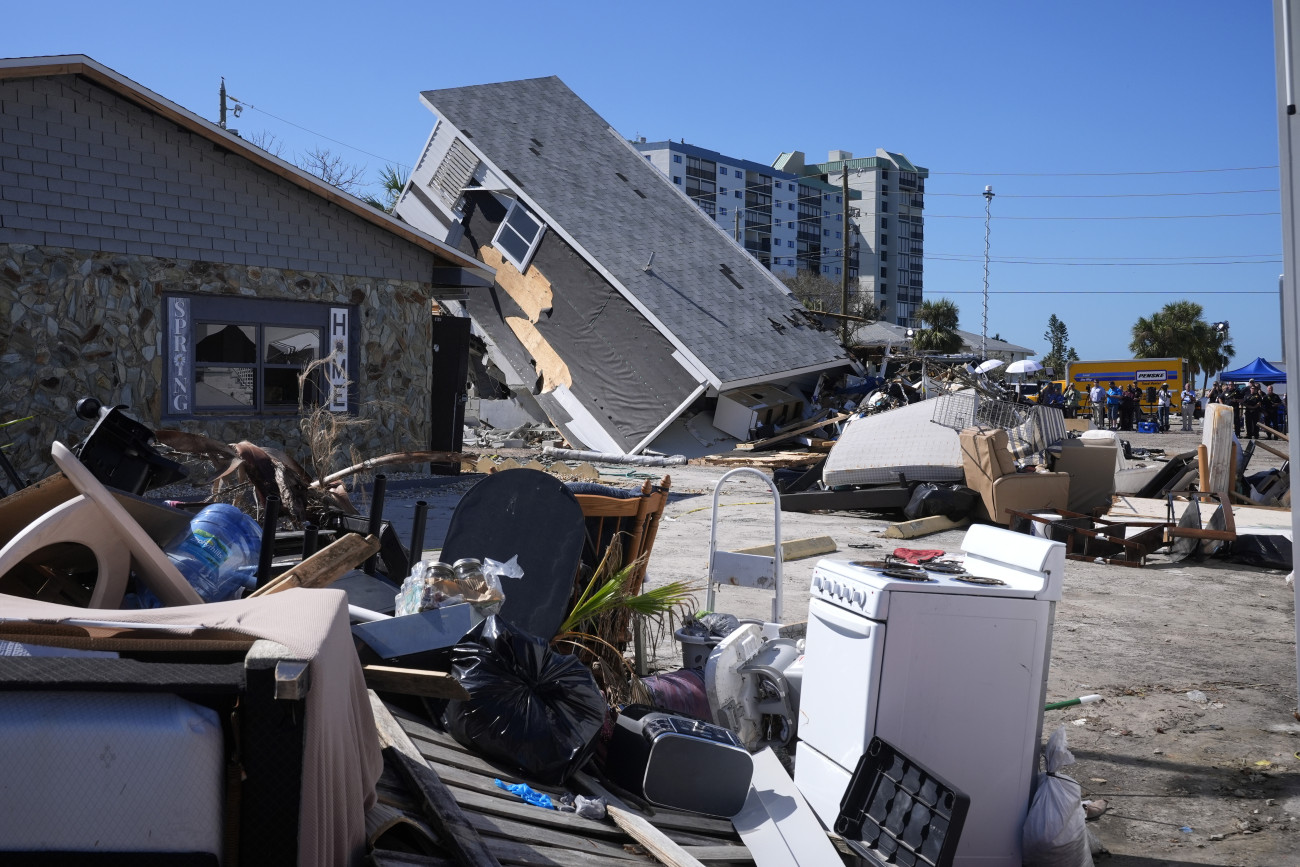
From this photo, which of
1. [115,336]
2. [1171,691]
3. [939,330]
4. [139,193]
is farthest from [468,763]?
[939,330]

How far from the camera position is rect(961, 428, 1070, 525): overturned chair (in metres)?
12.6

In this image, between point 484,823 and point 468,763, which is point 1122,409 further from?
point 484,823

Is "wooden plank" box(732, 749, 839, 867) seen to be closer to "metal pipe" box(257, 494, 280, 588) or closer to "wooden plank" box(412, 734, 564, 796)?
"wooden plank" box(412, 734, 564, 796)

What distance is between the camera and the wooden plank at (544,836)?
10.4ft

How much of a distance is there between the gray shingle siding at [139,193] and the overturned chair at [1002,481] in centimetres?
871

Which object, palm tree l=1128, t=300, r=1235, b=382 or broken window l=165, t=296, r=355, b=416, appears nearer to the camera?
broken window l=165, t=296, r=355, b=416

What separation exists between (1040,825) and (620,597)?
226 centimetres

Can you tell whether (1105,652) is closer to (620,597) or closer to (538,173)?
(620,597)

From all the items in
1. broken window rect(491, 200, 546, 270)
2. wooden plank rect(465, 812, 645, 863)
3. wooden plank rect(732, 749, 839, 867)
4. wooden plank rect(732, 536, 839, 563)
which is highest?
broken window rect(491, 200, 546, 270)

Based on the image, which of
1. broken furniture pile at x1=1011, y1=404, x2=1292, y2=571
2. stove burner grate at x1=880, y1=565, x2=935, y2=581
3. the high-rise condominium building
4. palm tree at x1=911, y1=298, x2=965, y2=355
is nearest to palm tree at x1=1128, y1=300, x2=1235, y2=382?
palm tree at x1=911, y1=298, x2=965, y2=355

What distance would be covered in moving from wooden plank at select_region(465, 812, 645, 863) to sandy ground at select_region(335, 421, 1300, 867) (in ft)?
4.85

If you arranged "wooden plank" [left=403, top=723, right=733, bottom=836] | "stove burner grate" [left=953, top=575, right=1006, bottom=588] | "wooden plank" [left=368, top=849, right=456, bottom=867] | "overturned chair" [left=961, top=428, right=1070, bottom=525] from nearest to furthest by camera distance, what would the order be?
"wooden plank" [left=368, top=849, right=456, bottom=867] → "wooden plank" [left=403, top=723, right=733, bottom=836] → "stove burner grate" [left=953, top=575, right=1006, bottom=588] → "overturned chair" [left=961, top=428, right=1070, bottom=525]

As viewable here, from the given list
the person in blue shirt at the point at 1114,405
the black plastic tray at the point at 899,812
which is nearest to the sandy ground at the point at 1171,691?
the black plastic tray at the point at 899,812

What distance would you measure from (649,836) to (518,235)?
20.6 meters
